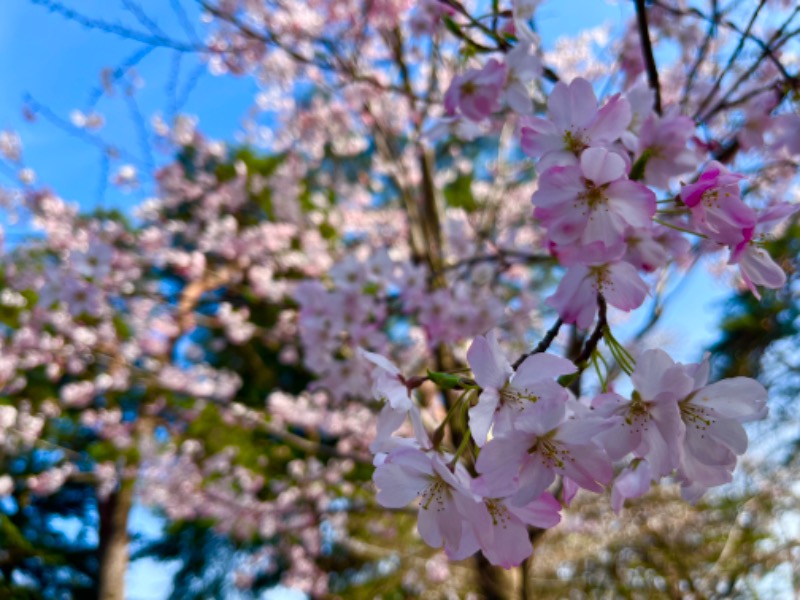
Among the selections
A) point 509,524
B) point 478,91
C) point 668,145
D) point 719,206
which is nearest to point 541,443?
point 509,524

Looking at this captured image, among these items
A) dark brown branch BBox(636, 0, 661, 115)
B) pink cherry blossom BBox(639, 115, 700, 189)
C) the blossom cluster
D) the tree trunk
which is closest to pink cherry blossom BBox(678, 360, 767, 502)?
the blossom cluster

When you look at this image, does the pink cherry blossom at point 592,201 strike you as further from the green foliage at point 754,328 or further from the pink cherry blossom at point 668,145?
the green foliage at point 754,328

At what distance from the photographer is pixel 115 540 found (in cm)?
640

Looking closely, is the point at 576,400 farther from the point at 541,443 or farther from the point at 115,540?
the point at 115,540

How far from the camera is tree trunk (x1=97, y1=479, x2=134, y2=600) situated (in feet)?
20.0

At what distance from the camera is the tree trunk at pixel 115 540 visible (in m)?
6.11

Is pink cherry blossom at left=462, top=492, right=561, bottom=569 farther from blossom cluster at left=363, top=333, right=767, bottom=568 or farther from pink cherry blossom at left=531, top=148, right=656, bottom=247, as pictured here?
pink cherry blossom at left=531, top=148, right=656, bottom=247

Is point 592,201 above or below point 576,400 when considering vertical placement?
above

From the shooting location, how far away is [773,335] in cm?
548

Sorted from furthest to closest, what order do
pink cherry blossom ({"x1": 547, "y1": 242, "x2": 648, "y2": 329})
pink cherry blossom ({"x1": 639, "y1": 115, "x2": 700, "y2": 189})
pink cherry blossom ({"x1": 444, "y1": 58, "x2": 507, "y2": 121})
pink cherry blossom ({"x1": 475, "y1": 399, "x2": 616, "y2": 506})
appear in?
pink cherry blossom ({"x1": 444, "y1": 58, "x2": 507, "y2": 121}), pink cherry blossom ({"x1": 639, "y1": 115, "x2": 700, "y2": 189}), pink cherry blossom ({"x1": 547, "y1": 242, "x2": 648, "y2": 329}), pink cherry blossom ({"x1": 475, "y1": 399, "x2": 616, "y2": 506})

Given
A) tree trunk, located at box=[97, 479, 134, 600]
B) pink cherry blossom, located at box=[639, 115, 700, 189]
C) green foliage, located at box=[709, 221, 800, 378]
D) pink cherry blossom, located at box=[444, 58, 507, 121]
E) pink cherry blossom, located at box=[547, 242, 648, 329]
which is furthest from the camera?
tree trunk, located at box=[97, 479, 134, 600]

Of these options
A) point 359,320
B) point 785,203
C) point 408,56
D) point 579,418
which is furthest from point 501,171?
point 579,418

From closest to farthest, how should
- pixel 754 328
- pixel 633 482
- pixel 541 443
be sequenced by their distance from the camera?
pixel 541 443
pixel 633 482
pixel 754 328

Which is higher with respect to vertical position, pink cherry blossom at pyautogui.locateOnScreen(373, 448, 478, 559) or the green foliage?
the green foliage
